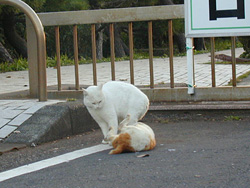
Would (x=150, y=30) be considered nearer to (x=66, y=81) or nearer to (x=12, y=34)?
(x=66, y=81)

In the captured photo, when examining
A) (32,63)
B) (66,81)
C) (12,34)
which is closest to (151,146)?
(32,63)

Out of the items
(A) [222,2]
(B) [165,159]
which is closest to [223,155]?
(B) [165,159]

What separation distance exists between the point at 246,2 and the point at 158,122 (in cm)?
169

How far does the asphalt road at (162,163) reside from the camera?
10.6 ft

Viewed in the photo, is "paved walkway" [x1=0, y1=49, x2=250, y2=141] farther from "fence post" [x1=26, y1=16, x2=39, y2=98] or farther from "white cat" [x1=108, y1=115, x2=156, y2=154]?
"white cat" [x1=108, y1=115, x2=156, y2=154]

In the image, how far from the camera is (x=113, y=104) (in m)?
4.41

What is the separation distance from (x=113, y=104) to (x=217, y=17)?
203 cm

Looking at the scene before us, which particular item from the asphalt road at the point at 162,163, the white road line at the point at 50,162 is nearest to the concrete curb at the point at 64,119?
the asphalt road at the point at 162,163

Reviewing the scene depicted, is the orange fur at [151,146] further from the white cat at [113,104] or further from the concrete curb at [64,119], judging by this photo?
the concrete curb at [64,119]

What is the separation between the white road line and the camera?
3621mm

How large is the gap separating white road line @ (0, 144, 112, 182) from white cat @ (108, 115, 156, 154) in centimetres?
25

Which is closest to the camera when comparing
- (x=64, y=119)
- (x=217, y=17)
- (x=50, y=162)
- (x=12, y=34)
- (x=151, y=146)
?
(x=50, y=162)

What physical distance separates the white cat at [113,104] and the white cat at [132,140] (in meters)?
0.24

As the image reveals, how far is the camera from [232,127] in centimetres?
518
